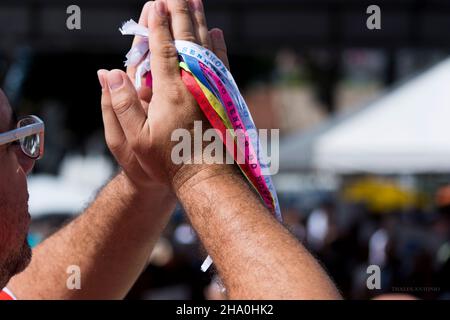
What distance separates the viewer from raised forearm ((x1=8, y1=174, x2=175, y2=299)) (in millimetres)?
1947

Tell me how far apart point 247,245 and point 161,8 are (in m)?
0.47

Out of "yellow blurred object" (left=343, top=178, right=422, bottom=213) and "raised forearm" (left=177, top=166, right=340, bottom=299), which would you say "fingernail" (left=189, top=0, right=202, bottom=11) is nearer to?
"raised forearm" (left=177, top=166, right=340, bottom=299)

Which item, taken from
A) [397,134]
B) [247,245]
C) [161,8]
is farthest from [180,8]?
[397,134]

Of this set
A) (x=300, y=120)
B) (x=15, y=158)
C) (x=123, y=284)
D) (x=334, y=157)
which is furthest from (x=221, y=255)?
(x=300, y=120)

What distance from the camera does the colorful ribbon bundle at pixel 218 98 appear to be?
56.9 inches

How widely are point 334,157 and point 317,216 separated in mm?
5646

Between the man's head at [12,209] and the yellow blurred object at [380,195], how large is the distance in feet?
48.4

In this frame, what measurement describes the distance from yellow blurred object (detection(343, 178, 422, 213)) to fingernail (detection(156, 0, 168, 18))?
48.8 ft

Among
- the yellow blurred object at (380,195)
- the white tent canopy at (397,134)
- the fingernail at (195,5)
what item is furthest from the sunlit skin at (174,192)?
the yellow blurred object at (380,195)

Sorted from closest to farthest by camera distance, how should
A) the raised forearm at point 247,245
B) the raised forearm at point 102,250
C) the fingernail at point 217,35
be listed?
1. the raised forearm at point 247,245
2. the fingernail at point 217,35
3. the raised forearm at point 102,250

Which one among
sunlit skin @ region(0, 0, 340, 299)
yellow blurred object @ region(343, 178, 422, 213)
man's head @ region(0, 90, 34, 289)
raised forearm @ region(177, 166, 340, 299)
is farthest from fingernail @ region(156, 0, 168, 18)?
yellow blurred object @ region(343, 178, 422, 213)

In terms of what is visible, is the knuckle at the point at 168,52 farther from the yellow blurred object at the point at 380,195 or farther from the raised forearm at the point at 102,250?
the yellow blurred object at the point at 380,195

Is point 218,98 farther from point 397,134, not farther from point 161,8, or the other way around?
point 397,134

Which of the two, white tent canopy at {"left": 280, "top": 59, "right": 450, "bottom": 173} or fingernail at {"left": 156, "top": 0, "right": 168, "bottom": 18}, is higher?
fingernail at {"left": 156, "top": 0, "right": 168, "bottom": 18}
